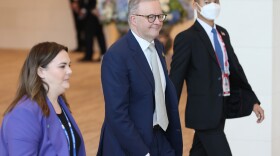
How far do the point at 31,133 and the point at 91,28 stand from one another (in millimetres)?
11939

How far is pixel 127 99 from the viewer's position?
13.2 feet

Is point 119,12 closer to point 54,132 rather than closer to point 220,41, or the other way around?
point 220,41

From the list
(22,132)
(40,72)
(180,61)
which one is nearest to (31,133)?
(22,132)

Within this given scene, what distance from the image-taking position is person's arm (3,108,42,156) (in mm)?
3395

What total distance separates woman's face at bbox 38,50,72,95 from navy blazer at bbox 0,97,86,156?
0.32 feet

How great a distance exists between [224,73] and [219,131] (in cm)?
45

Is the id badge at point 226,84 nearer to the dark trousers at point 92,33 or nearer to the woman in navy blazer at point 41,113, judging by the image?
the woman in navy blazer at point 41,113

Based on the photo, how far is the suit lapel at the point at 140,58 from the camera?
13.4 feet

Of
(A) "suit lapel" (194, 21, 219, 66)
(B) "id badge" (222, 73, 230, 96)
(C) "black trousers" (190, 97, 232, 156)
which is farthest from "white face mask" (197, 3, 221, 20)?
(C) "black trousers" (190, 97, 232, 156)

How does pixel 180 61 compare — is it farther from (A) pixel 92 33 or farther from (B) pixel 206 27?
(A) pixel 92 33

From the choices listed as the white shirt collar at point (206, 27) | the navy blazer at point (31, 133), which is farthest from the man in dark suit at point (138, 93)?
the white shirt collar at point (206, 27)

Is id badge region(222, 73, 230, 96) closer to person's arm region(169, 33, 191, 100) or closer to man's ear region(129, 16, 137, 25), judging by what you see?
person's arm region(169, 33, 191, 100)

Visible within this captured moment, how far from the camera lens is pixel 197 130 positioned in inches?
211

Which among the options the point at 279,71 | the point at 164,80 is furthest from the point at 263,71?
the point at 164,80
